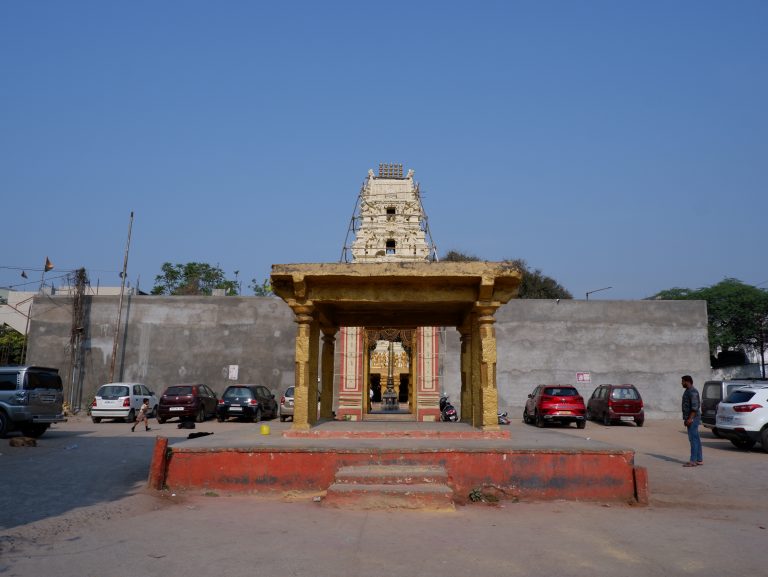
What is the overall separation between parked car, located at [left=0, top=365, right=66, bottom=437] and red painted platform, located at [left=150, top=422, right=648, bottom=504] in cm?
835

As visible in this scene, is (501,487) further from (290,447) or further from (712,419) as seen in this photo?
(712,419)

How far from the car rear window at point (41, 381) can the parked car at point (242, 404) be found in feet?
23.1

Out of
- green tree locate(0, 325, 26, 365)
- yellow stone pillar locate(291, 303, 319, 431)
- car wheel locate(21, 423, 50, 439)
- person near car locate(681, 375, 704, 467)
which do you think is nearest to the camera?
yellow stone pillar locate(291, 303, 319, 431)

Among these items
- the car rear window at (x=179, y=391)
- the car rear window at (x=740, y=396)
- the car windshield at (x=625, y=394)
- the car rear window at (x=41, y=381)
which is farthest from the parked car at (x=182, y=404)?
the car rear window at (x=740, y=396)

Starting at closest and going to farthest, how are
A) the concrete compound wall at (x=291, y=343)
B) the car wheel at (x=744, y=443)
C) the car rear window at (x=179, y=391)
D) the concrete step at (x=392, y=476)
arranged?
the concrete step at (x=392, y=476)
the car wheel at (x=744, y=443)
the car rear window at (x=179, y=391)
the concrete compound wall at (x=291, y=343)

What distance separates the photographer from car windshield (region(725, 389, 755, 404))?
14087 millimetres

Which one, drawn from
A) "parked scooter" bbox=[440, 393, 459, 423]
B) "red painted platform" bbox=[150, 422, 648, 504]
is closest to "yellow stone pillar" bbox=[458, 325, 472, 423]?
"red painted platform" bbox=[150, 422, 648, 504]

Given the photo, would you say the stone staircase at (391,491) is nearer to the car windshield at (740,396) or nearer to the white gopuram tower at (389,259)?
the car windshield at (740,396)

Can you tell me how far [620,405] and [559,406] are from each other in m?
3.32

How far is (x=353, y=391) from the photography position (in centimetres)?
2222

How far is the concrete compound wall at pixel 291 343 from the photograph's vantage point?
25.1m

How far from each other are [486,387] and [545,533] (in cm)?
393

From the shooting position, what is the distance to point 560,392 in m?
20.5

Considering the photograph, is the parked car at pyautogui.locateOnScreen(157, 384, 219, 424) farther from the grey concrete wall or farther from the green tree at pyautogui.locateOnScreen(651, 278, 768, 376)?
the green tree at pyautogui.locateOnScreen(651, 278, 768, 376)
